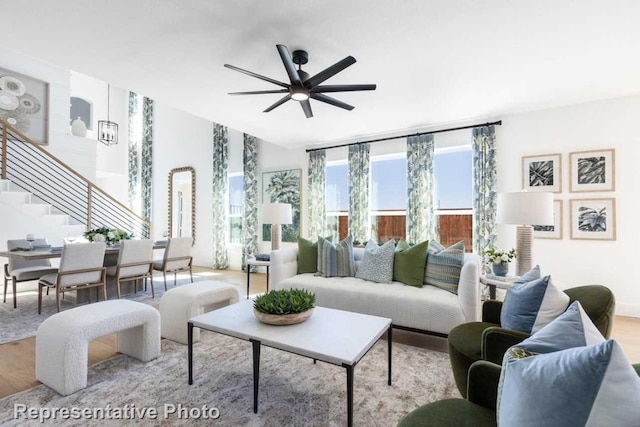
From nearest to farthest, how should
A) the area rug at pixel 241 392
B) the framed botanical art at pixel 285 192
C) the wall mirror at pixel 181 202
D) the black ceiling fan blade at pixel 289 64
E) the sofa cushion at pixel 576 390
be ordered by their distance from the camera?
the sofa cushion at pixel 576 390 → the area rug at pixel 241 392 → the black ceiling fan blade at pixel 289 64 → the framed botanical art at pixel 285 192 → the wall mirror at pixel 181 202

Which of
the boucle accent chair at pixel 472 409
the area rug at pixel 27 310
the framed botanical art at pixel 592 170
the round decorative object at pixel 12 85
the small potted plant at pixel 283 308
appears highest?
the round decorative object at pixel 12 85

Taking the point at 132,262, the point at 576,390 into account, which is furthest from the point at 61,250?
the point at 576,390

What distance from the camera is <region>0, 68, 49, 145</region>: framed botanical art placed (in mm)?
6133

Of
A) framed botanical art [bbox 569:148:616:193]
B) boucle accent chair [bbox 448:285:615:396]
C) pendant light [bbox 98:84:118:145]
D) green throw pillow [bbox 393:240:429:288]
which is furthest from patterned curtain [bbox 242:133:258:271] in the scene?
framed botanical art [bbox 569:148:616:193]

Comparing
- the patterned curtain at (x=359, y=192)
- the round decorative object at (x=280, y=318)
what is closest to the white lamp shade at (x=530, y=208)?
the round decorative object at (x=280, y=318)

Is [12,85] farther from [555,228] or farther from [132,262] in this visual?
[555,228]

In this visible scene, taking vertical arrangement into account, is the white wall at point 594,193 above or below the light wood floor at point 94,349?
above

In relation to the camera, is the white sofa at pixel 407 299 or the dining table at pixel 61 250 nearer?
the white sofa at pixel 407 299

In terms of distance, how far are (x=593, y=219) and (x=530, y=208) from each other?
1.90 m

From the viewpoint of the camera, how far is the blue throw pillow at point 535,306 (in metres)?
1.67

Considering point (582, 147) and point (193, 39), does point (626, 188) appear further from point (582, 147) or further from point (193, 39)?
point (193, 39)

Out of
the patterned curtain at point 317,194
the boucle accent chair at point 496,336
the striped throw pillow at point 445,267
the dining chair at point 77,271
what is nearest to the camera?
the boucle accent chair at point 496,336

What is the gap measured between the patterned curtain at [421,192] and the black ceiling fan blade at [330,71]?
285cm

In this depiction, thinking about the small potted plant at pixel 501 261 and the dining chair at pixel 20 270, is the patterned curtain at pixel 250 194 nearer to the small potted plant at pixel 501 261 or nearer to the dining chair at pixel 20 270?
the dining chair at pixel 20 270
